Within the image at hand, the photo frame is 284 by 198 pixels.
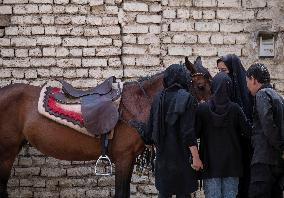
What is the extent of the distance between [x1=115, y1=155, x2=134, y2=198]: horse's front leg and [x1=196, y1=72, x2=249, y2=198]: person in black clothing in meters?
0.94

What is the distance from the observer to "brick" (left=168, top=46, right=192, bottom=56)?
580 cm

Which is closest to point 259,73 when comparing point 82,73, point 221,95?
point 221,95

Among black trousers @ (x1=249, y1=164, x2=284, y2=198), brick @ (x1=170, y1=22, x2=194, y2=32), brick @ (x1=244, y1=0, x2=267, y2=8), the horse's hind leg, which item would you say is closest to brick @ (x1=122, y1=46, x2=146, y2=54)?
brick @ (x1=170, y1=22, x2=194, y2=32)

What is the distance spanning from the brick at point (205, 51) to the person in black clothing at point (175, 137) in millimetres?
2135

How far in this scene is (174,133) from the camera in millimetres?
3648

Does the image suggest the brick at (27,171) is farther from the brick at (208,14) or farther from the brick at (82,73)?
the brick at (208,14)

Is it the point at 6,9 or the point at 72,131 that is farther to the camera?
the point at 6,9

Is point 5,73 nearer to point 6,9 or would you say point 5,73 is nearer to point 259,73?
point 6,9

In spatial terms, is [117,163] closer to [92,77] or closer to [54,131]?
[54,131]

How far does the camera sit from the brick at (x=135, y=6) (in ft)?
18.9

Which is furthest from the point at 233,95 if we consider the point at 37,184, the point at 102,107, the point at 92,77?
the point at 37,184

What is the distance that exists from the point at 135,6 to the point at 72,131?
82.1 inches

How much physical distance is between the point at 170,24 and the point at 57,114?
7.02 feet

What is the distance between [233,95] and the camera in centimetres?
401
